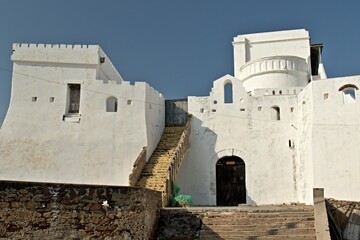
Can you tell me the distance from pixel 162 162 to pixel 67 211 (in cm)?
948

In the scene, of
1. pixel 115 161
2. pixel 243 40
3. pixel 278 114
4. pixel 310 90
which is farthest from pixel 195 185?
pixel 243 40

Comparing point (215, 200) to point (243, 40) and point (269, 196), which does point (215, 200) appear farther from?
point (243, 40)

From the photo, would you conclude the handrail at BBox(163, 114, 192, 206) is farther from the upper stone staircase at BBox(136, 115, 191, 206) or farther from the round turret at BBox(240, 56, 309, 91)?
the round turret at BBox(240, 56, 309, 91)

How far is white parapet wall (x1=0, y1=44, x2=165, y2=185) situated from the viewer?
56.7 ft

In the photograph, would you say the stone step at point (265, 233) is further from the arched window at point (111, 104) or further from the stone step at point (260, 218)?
the arched window at point (111, 104)

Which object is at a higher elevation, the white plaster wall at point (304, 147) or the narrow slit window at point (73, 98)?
the narrow slit window at point (73, 98)

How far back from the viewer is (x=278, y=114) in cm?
1919

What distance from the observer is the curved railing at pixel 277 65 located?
2061 centimetres

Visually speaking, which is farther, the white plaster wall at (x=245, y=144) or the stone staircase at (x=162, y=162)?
the white plaster wall at (x=245, y=144)

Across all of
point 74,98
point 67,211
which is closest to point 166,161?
point 74,98

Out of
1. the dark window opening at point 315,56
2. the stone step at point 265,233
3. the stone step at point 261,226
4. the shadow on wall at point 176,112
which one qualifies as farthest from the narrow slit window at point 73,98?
the dark window opening at point 315,56

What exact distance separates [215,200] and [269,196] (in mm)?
2473

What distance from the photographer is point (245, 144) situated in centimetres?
1870

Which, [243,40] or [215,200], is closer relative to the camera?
[215,200]
